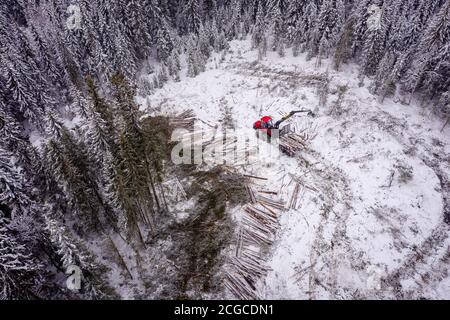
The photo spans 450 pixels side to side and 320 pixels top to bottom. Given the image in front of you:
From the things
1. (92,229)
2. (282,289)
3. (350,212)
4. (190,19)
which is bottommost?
(92,229)

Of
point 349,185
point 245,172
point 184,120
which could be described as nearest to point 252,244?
point 245,172

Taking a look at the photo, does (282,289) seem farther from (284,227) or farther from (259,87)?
(259,87)

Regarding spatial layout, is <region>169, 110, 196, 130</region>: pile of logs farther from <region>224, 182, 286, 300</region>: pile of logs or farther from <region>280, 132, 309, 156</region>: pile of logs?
<region>224, 182, 286, 300</region>: pile of logs

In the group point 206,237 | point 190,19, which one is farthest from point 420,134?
point 190,19

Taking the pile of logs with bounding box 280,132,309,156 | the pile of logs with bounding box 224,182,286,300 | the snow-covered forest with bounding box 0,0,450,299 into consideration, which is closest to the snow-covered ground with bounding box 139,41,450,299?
the snow-covered forest with bounding box 0,0,450,299

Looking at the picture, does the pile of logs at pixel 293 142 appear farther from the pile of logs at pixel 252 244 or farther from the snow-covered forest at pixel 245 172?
the pile of logs at pixel 252 244

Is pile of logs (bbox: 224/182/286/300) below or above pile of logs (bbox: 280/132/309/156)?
below
